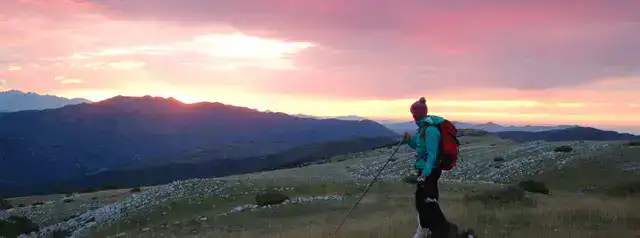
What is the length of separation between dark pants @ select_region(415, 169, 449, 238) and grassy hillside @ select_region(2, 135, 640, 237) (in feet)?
8.53

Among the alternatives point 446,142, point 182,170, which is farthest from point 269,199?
point 182,170

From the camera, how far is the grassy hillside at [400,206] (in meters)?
13.1

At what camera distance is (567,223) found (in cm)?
1270

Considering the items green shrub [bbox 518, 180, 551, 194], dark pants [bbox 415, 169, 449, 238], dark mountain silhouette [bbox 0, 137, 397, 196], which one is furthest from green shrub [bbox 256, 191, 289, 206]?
dark mountain silhouette [bbox 0, 137, 397, 196]

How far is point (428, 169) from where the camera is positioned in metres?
8.52

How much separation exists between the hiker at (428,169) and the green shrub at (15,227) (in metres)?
26.6

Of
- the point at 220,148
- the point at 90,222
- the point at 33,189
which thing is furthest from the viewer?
the point at 220,148

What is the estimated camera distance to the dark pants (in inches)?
350

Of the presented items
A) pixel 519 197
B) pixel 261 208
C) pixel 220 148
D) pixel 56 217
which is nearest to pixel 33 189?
pixel 220 148

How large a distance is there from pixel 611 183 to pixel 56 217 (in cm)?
3403

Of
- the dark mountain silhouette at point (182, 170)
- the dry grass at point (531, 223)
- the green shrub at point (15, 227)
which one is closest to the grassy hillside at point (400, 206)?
the dry grass at point (531, 223)

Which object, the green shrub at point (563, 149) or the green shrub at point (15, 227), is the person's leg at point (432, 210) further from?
→ the green shrub at point (563, 149)

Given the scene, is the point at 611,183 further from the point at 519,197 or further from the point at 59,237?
the point at 59,237

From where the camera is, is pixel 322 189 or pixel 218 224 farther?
pixel 322 189
